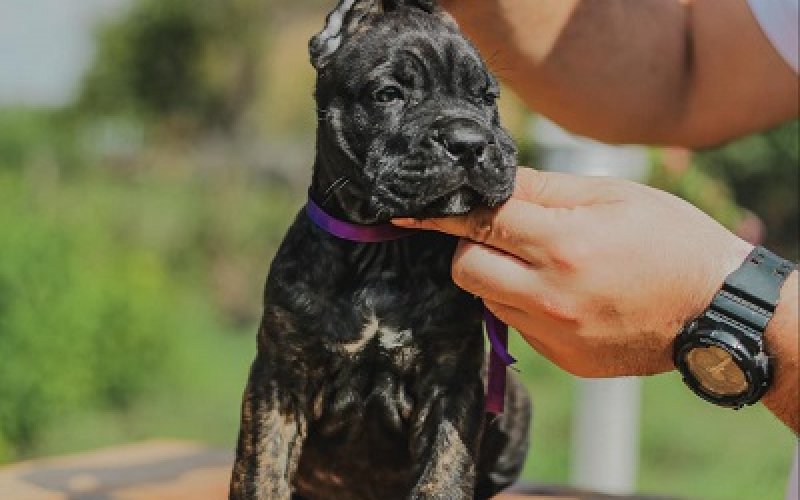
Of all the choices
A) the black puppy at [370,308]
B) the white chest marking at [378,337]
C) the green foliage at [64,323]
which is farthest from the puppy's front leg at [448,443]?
the green foliage at [64,323]

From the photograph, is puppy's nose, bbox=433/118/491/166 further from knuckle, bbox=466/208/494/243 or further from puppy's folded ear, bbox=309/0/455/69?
puppy's folded ear, bbox=309/0/455/69

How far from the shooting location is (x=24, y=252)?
7352 millimetres

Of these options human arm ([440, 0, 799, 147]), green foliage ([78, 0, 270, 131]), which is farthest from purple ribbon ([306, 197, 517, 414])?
green foliage ([78, 0, 270, 131])

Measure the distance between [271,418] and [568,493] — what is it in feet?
4.65

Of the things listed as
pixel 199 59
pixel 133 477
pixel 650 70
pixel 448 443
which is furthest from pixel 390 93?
pixel 199 59

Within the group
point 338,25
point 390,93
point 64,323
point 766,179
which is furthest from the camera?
point 766,179

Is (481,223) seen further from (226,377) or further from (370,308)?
(226,377)

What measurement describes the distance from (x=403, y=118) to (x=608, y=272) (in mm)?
470

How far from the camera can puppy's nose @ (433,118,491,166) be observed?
221 centimetres

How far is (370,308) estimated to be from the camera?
2488 millimetres

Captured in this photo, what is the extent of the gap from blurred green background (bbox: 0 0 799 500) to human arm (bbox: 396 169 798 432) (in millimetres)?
3431

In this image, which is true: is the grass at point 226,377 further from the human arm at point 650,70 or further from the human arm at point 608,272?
the human arm at point 608,272

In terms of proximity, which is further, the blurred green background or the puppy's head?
the blurred green background

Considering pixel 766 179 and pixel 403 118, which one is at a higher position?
pixel 766 179
